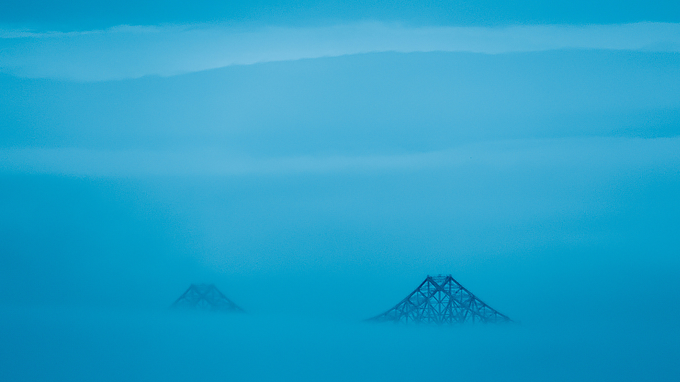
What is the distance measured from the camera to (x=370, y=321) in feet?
34.0

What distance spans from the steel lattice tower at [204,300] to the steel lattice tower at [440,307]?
3.03 m

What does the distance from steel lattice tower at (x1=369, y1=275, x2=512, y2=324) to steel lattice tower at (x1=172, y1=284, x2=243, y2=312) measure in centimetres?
303

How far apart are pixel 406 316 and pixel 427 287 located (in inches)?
29.3

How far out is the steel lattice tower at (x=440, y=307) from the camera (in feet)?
33.6

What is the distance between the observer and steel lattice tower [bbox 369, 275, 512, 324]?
1025 centimetres

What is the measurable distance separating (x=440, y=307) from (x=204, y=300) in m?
5.00

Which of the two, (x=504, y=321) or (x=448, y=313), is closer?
(x=504, y=321)

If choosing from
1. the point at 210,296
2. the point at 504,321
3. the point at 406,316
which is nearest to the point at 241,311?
the point at 210,296

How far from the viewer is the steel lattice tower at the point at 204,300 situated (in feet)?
33.4

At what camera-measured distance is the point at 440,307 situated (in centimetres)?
1119

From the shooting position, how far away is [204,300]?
1049 cm

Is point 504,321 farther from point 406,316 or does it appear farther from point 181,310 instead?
point 181,310

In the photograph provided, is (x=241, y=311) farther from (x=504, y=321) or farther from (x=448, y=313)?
(x=504, y=321)

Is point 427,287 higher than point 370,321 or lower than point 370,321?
higher
